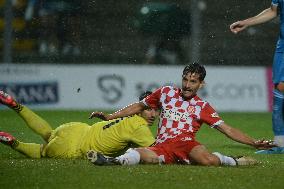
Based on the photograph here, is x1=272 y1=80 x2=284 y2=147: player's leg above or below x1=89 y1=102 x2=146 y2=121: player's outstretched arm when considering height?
below

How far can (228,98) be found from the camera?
16875 mm

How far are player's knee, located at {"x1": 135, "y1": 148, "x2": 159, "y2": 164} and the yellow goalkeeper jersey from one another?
1.06ft

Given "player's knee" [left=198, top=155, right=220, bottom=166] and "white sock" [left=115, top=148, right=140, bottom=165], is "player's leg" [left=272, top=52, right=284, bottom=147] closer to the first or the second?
"player's knee" [left=198, top=155, right=220, bottom=166]

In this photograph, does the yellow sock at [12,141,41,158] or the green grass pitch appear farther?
the yellow sock at [12,141,41,158]

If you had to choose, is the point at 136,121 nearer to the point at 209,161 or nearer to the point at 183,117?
the point at 183,117

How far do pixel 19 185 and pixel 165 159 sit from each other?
6.04 feet

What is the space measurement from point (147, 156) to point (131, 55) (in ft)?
28.9

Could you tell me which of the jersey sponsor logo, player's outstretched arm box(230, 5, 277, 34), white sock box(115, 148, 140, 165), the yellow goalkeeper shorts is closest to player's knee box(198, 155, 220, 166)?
the jersey sponsor logo

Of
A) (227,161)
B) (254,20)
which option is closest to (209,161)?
(227,161)

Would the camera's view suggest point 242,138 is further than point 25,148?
No

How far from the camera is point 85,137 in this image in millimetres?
9492

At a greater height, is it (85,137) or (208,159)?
(85,137)

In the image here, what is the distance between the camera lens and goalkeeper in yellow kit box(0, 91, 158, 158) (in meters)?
9.21

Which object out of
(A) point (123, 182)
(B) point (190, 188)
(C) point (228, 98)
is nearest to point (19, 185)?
(A) point (123, 182)
